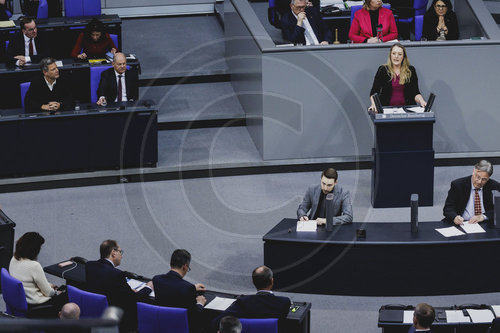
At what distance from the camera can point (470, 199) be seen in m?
7.27

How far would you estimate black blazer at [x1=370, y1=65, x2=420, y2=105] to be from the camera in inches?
346

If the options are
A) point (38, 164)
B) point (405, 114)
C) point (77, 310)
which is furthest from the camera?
point (38, 164)

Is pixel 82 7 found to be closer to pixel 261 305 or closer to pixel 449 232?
pixel 449 232

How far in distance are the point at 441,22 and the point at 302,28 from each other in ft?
5.56

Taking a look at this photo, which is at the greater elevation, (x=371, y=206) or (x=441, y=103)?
(x=441, y=103)

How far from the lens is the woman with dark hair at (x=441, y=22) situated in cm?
1027

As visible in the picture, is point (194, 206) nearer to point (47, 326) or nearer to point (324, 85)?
point (324, 85)

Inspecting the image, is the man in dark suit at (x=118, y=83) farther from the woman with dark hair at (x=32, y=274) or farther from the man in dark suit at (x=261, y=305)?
the man in dark suit at (x=261, y=305)

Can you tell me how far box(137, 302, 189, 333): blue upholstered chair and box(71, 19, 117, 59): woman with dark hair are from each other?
5.58 meters

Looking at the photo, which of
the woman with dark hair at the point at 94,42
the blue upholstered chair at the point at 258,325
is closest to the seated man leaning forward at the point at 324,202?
the blue upholstered chair at the point at 258,325

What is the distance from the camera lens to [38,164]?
Result: 9.30 meters

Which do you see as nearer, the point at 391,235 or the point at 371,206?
the point at 391,235

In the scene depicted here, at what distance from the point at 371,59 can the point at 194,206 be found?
2.47 m

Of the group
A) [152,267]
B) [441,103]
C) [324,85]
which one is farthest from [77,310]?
[441,103]
